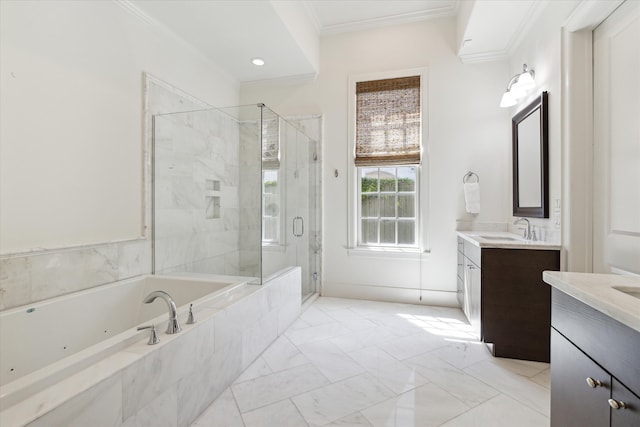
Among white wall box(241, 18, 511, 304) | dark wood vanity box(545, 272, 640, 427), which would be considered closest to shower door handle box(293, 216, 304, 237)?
white wall box(241, 18, 511, 304)

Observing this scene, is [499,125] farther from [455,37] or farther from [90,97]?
[90,97]

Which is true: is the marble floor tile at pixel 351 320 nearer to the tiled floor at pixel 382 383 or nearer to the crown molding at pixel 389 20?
the tiled floor at pixel 382 383

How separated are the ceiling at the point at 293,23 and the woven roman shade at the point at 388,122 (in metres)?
0.64

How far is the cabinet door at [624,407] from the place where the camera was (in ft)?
2.32

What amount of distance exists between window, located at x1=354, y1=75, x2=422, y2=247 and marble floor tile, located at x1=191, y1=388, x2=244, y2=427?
89.1 inches

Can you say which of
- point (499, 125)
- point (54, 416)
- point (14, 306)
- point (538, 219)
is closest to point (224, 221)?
point (14, 306)

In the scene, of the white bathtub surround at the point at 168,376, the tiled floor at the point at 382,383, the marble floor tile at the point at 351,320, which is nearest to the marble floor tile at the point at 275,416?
the tiled floor at the point at 382,383

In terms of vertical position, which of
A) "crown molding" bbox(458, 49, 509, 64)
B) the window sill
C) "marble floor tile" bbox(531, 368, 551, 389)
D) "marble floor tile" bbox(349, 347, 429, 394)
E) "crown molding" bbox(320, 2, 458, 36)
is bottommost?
"marble floor tile" bbox(349, 347, 429, 394)

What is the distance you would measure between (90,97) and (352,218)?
2.60 meters

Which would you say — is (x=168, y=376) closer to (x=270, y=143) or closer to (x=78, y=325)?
(x=78, y=325)

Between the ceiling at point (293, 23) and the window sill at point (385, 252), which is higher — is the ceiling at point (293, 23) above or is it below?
above

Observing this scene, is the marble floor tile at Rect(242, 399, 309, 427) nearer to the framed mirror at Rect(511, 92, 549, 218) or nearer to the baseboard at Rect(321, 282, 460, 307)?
the baseboard at Rect(321, 282, 460, 307)

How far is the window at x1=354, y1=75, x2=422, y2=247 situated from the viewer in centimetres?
332

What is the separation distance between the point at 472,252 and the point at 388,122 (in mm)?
1728
